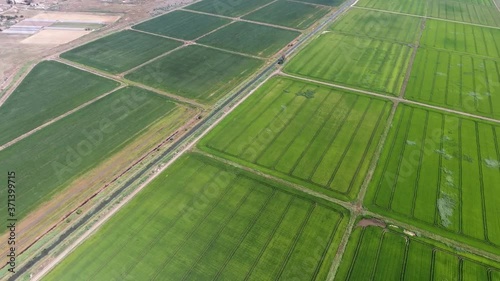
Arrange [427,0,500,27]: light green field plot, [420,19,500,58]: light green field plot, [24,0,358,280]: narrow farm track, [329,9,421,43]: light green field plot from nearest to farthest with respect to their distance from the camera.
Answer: [24,0,358,280]: narrow farm track
[420,19,500,58]: light green field plot
[329,9,421,43]: light green field plot
[427,0,500,27]: light green field plot

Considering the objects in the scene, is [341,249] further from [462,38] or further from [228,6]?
[228,6]

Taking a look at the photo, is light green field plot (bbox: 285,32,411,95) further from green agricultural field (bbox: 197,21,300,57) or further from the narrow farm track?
green agricultural field (bbox: 197,21,300,57)

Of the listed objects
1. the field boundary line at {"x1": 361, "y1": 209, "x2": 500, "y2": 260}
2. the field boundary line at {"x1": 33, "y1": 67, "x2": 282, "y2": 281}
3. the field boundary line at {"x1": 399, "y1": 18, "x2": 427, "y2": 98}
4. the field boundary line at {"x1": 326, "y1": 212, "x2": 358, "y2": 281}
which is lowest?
the field boundary line at {"x1": 361, "y1": 209, "x2": 500, "y2": 260}

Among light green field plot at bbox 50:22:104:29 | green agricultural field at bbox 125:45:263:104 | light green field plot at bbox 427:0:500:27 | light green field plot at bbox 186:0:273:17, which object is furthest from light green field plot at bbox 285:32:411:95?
light green field plot at bbox 50:22:104:29

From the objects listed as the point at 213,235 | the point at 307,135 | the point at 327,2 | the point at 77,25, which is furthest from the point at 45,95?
the point at 327,2

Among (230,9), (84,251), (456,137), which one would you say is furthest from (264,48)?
(84,251)
